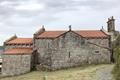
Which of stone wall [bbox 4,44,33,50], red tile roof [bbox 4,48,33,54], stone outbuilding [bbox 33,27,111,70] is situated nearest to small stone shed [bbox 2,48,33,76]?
red tile roof [bbox 4,48,33,54]

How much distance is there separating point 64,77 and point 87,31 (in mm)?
21919

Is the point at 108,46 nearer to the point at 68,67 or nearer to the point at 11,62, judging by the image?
the point at 68,67

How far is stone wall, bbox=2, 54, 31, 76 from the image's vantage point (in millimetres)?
60844

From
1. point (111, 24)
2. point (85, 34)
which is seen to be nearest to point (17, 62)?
point (85, 34)

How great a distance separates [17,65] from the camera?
6116 cm

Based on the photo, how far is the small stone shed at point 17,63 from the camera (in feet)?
200

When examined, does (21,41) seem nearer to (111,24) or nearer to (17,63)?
(17,63)

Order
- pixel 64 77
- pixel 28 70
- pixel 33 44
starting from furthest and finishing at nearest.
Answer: pixel 33 44 < pixel 28 70 < pixel 64 77

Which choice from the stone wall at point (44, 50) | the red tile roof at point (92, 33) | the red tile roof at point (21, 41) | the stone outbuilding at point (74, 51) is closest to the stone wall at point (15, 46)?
the red tile roof at point (21, 41)

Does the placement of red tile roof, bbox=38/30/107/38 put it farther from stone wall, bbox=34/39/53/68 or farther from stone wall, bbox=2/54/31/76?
stone wall, bbox=2/54/31/76

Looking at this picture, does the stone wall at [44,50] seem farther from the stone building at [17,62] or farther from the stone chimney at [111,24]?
the stone chimney at [111,24]

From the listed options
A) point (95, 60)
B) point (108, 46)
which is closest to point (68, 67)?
point (95, 60)

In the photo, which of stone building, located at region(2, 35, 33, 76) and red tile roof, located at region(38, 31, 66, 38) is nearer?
stone building, located at region(2, 35, 33, 76)

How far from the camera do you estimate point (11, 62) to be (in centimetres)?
6141
